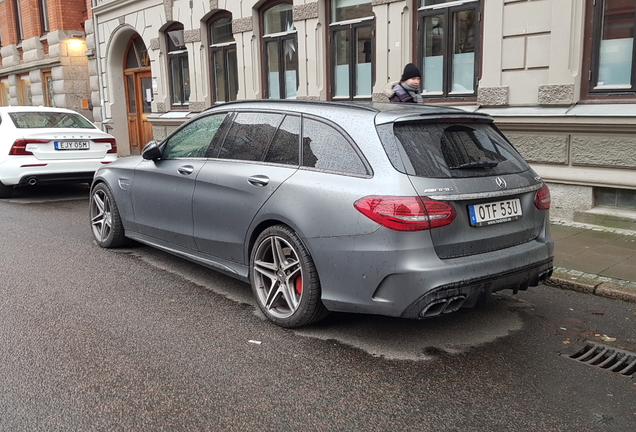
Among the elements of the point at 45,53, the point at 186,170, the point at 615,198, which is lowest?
the point at 615,198

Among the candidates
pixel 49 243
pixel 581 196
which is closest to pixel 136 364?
pixel 49 243

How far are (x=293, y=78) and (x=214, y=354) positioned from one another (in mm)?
9595

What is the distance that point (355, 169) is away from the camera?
13.4 ft

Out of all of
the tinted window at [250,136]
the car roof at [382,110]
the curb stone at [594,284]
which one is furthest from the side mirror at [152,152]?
the curb stone at [594,284]

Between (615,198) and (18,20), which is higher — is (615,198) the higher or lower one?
the lower one

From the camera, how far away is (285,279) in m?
4.50

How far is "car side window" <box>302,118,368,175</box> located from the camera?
13.6 feet

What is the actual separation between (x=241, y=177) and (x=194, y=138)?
1.05 metres

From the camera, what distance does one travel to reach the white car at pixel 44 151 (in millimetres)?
10141

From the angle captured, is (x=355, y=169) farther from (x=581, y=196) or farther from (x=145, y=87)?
(x=145, y=87)

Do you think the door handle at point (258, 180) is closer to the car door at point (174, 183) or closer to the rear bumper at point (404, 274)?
the rear bumper at point (404, 274)

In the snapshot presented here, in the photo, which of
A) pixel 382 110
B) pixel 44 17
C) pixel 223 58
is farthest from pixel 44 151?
pixel 44 17

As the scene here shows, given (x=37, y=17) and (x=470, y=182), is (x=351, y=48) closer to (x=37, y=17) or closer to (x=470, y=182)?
(x=470, y=182)

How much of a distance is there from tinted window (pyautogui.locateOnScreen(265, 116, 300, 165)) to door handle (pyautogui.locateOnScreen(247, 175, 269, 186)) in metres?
0.16
